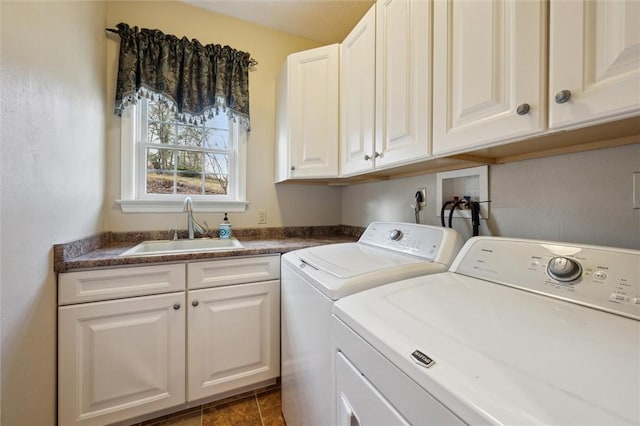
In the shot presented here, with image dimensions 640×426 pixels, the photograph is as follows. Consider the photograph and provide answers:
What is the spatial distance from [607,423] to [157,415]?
74.1 inches

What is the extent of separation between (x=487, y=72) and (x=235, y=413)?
6.68 ft

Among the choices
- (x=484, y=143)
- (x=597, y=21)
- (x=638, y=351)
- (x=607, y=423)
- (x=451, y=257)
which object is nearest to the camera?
(x=607, y=423)

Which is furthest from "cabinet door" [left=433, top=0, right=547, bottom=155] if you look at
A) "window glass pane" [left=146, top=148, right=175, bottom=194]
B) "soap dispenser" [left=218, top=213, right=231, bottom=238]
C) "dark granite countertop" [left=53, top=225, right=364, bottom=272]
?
"window glass pane" [left=146, top=148, right=175, bottom=194]

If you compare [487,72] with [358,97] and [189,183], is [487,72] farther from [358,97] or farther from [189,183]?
[189,183]

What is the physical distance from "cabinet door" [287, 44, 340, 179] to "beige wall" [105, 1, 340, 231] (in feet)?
1.28

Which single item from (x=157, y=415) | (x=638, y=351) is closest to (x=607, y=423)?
(x=638, y=351)

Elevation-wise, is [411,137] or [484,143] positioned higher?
[411,137]

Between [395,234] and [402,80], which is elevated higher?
[402,80]

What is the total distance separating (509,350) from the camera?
0.51 meters

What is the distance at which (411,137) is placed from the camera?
1.22m

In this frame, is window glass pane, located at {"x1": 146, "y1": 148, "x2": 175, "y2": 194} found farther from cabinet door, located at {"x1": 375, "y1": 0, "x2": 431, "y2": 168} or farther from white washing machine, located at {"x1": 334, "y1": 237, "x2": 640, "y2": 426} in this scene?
white washing machine, located at {"x1": 334, "y1": 237, "x2": 640, "y2": 426}

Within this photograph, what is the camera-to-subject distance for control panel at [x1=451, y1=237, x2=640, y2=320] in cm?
66

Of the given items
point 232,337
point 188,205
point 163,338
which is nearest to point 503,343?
point 232,337

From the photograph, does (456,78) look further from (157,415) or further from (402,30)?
(157,415)
